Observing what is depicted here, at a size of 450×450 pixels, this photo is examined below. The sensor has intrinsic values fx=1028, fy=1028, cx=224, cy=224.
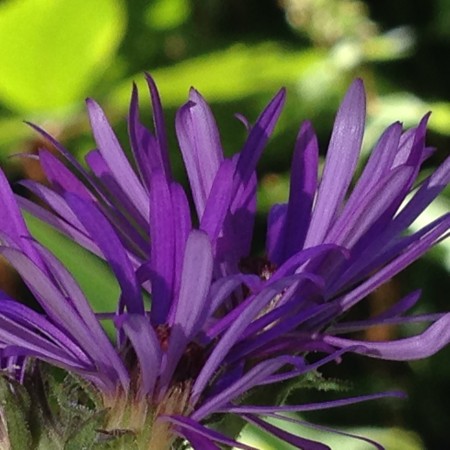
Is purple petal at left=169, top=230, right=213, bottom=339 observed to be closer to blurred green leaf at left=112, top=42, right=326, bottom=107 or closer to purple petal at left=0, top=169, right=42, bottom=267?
purple petal at left=0, top=169, right=42, bottom=267

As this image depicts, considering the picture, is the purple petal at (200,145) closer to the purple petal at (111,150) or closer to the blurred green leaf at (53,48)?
the purple petal at (111,150)

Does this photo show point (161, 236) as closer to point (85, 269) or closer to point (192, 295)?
point (192, 295)

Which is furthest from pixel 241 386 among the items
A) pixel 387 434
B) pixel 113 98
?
pixel 113 98

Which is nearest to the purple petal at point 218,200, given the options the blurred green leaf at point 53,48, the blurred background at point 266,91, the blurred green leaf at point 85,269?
the blurred green leaf at point 85,269

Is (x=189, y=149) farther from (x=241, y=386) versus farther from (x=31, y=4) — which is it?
(x=31, y=4)

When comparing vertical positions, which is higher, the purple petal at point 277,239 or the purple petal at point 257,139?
the purple petal at point 257,139

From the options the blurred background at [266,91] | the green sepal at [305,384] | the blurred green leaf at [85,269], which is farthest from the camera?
the blurred background at [266,91]
